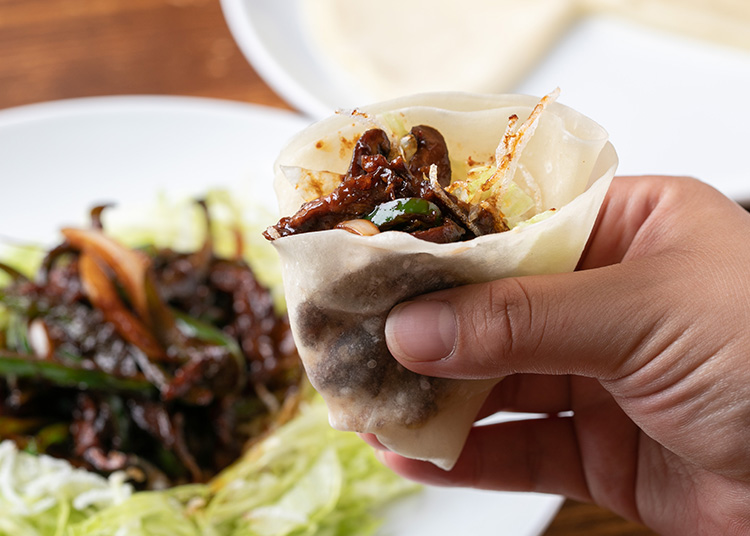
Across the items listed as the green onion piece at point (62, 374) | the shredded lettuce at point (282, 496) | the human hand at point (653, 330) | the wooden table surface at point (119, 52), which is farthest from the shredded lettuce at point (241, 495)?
the wooden table surface at point (119, 52)

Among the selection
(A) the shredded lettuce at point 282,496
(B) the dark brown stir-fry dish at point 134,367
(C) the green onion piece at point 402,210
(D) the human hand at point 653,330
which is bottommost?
(A) the shredded lettuce at point 282,496

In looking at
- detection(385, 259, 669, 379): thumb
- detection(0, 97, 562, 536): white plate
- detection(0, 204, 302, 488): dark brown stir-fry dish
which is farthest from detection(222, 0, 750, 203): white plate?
detection(385, 259, 669, 379): thumb

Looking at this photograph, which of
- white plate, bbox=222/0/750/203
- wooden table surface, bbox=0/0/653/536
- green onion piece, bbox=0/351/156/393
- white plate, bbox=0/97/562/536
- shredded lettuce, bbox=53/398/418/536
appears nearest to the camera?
shredded lettuce, bbox=53/398/418/536

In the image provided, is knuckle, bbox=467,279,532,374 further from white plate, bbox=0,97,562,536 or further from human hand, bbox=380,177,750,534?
white plate, bbox=0,97,562,536

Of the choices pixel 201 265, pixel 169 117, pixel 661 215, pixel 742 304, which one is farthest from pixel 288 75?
pixel 742 304

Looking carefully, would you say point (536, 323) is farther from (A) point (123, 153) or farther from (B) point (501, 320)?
(A) point (123, 153)

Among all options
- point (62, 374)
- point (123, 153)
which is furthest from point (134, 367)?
point (123, 153)

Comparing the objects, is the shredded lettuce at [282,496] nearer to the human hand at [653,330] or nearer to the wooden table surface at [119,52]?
the human hand at [653,330]
